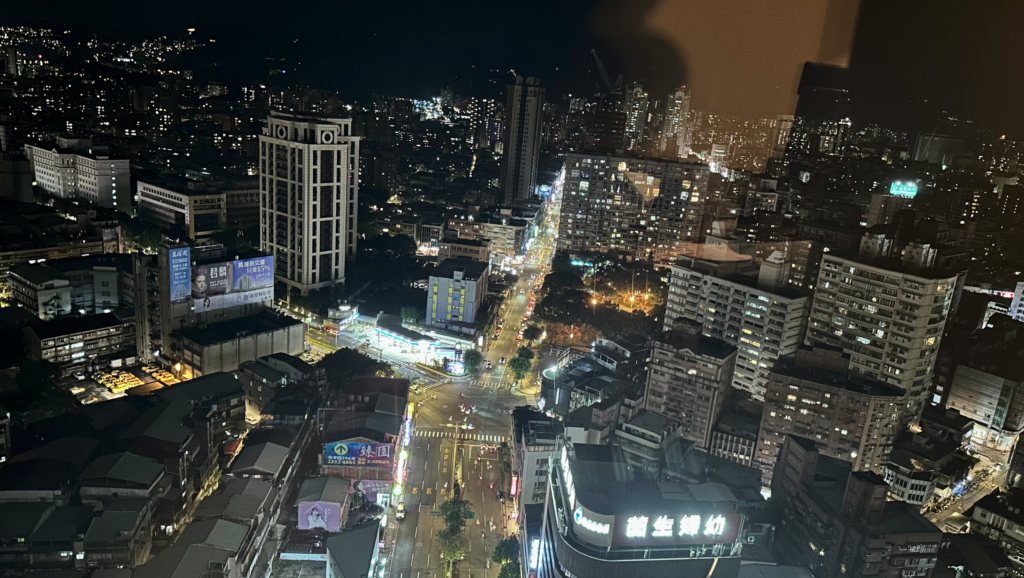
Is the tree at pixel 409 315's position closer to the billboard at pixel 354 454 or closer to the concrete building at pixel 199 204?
the billboard at pixel 354 454

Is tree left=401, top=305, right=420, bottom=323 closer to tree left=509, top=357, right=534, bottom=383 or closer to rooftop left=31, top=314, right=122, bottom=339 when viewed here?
tree left=509, top=357, right=534, bottom=383

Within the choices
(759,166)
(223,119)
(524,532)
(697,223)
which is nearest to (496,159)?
(223,119)

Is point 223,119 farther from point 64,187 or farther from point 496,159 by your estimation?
point 496,159

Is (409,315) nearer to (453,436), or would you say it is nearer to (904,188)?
Answer: (453,436)

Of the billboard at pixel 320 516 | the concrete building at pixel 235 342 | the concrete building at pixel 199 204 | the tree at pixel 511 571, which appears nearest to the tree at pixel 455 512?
the tree at pixel 511 571

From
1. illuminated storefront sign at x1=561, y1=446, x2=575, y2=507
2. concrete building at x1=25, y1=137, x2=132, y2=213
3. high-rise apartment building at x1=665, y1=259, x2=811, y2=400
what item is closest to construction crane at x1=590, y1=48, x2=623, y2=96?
high-rise apartment building at x1=665, y1=259, x2=811, y2=400
